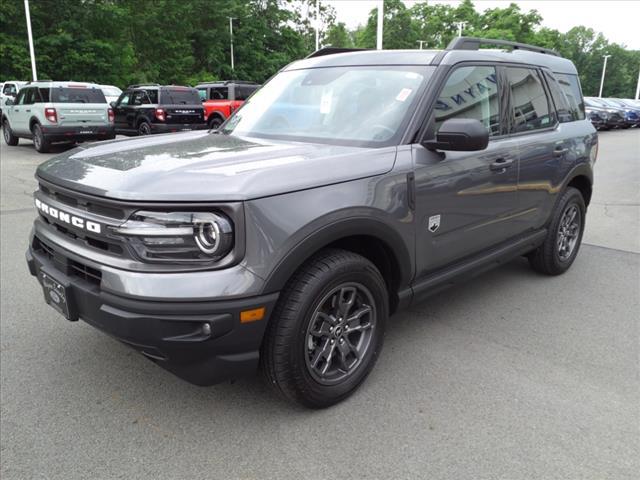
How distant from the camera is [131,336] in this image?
2.27 m

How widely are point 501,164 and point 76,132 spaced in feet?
42.8

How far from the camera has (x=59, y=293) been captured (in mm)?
2584

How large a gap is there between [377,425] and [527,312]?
6.52ft

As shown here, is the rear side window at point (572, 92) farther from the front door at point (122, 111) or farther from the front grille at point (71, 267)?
the front door at point (122, 111)

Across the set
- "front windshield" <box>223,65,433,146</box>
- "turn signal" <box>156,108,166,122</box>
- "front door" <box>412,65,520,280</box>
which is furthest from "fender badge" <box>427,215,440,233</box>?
"turn signal" <box>156,108,166,122</box>

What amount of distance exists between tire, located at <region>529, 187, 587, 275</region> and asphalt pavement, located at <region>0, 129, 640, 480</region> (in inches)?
24.2

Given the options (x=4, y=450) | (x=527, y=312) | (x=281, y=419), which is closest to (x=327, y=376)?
(x=281, y=419)

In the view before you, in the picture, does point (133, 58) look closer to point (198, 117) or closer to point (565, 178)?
point (198, 117)

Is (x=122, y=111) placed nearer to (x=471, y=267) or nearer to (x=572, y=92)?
(x=572, y=92)

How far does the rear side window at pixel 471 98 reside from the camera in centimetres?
328

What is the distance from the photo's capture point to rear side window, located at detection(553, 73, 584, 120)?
185 inches

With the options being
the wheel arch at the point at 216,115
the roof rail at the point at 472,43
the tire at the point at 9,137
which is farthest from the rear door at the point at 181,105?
the roof rail at the point at 472,43

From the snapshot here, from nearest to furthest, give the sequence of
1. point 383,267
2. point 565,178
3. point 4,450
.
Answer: point 4,450 < point 383,267 < point 565,178

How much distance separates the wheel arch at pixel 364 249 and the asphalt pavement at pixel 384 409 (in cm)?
61
